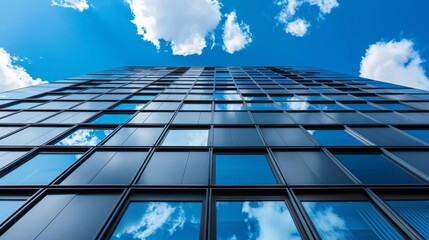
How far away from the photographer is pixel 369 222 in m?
4.85

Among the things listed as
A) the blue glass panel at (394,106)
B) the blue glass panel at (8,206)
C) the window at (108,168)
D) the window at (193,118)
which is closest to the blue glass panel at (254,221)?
the window at (108,168)

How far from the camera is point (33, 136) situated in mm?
8727

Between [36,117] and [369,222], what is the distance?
43.0 feet

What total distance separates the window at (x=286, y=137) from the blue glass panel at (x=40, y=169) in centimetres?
647

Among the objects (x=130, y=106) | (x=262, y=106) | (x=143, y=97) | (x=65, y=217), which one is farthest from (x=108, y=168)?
(x=143, y=97)

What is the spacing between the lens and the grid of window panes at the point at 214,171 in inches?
186

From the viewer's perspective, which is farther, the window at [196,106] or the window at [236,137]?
the window at [196,106]

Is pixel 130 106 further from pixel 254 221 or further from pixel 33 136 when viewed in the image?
pixel 254 221

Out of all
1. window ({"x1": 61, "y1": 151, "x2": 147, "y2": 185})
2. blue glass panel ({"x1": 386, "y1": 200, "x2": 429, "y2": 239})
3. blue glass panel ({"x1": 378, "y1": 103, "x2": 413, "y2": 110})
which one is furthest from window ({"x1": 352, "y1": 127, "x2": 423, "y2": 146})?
window ({"x1": 61, "y1": 151, "x2": 147, "y2": 185})

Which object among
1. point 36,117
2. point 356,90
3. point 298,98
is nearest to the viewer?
point 36,117

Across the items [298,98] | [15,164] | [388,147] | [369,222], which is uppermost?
[298,98]

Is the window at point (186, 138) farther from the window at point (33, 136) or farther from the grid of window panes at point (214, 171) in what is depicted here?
the window at point (33, 136)

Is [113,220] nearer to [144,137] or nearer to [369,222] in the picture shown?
[144,137]

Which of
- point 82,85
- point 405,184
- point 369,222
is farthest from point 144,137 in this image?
point 82,85
